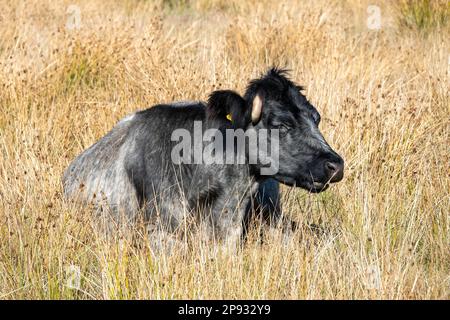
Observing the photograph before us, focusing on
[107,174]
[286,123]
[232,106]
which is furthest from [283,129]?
[107,174]

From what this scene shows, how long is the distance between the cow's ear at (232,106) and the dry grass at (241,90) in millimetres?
815

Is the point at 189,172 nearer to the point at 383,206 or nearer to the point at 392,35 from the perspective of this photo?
the point at 383,206

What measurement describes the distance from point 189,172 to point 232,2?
895cm

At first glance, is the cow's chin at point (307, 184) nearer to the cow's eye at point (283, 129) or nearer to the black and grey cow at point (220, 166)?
the black and grey cow at point (220, 166)

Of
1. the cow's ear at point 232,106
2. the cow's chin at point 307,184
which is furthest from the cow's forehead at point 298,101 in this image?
the cow's chin at point 307,184

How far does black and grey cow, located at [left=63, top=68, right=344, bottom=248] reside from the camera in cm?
546

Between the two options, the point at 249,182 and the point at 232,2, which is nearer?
the point at 249,182

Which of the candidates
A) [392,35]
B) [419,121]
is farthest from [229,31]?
[419,121]

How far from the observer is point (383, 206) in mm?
5844

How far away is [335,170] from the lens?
205 inches

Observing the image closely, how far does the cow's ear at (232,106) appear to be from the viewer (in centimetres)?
552

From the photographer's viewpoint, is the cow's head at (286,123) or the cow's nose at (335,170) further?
the cow's head at (286,123)
